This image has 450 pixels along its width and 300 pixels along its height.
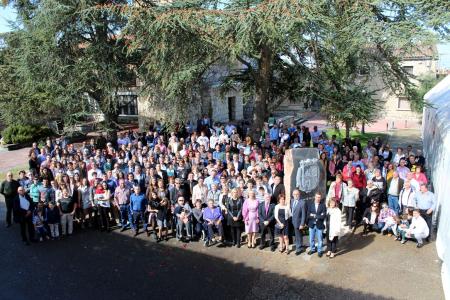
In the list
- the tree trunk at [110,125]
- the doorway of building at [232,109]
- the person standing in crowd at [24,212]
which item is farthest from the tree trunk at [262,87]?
the doorway of building at [232,109]

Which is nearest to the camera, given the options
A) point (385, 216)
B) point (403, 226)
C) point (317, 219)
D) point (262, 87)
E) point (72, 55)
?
point (317, 219)

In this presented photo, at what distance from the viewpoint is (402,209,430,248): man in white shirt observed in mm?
8289

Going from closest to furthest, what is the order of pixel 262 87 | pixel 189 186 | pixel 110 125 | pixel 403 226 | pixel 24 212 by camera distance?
1. pixel 403 226
2. pixel 24 212
3. pixel 189 186
4. pixel 262 87
5. pixel 110 125

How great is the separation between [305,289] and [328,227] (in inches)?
64.2

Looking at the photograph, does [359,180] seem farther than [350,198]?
Yes

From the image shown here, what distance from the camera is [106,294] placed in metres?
7.13

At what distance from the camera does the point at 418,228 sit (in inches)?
327

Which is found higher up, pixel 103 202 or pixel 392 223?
pixel 103 202

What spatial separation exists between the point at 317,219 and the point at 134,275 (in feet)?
13.5

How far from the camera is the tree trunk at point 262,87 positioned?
13564mm

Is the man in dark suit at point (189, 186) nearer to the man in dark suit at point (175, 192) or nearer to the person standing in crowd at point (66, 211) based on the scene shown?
the man in dark suit at point (175, 192)

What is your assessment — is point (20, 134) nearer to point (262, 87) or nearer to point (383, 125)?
point (262, 87)

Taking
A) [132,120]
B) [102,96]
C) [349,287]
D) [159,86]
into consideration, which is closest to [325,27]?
[349,287]

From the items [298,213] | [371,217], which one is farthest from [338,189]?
[298,213]
